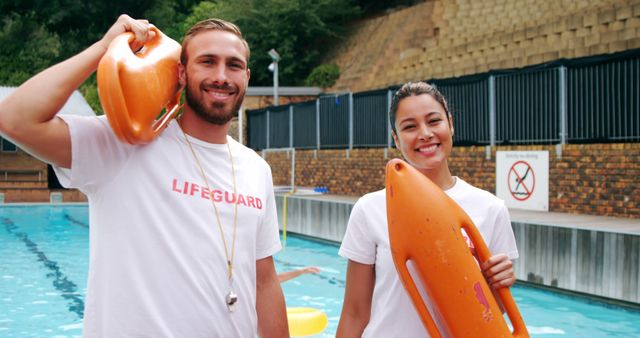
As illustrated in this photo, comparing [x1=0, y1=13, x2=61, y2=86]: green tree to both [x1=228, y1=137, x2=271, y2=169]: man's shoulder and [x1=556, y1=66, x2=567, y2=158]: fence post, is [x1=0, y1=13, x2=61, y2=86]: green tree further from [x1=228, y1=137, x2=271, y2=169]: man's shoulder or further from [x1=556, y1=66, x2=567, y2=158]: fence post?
[x1=228, y1=137, x2=271, y2=169]: man's shoulder

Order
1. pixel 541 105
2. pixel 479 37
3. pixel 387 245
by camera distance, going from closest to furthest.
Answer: pixel 387 245 < pixel 541 105 < pixel 479 37

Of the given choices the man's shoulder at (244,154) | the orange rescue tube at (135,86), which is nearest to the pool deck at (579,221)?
the man's shoulder at (244,154)

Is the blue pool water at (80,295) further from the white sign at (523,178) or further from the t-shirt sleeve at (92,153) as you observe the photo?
the t-shirt sleeve at (92,153)

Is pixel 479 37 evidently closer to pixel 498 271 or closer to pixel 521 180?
pixel 521 180

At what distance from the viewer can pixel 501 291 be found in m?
2.27

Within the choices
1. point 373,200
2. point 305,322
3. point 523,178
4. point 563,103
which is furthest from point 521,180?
point 373,200

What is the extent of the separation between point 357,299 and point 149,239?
74 cm

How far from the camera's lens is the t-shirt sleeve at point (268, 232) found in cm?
244

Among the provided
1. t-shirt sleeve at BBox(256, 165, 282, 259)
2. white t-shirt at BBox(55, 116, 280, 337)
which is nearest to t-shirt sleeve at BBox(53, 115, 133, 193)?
white t-shirt at BBox(55, 116, 280, 337)

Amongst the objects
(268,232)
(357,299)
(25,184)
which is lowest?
(25,184)

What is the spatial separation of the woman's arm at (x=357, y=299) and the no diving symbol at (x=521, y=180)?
8.97 metres

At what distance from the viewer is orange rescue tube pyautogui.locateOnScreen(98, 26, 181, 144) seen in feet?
6.36

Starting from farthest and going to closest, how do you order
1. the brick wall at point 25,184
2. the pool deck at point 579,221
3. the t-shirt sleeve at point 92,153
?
1. the brick wall at point 25,184
2. the pool deck at point 579,221
3. the t-shirt sleeve at point 92,153

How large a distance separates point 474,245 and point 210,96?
2.99ft
